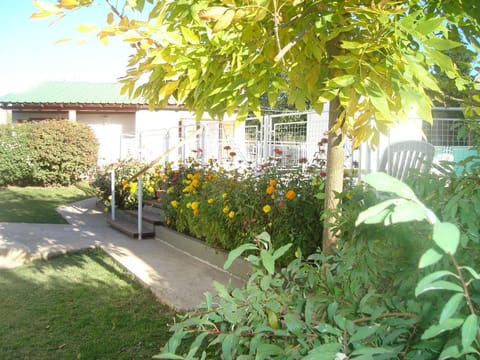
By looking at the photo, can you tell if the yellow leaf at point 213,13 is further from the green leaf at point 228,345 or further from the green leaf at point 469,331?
the green leaf at point 469,331

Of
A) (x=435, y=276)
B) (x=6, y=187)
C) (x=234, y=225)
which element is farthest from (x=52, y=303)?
(x=6, y=187)

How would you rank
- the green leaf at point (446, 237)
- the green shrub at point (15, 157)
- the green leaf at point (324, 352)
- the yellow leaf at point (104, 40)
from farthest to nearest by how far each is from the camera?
the green shrub at point (15, 157)
the yellow leaf at point (104, 40)
the green leaf at point (324, 352)
the green leaf at point (446, 237)

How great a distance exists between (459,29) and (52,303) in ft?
14.8

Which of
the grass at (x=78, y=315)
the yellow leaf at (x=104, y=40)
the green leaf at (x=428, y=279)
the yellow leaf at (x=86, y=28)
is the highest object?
the yellow leaf at (x=86, y=28)

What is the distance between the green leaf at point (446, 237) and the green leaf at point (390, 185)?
0.20 feet

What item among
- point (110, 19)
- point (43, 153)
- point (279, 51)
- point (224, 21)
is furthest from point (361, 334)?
point (43, 153)

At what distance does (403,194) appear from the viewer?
675mm

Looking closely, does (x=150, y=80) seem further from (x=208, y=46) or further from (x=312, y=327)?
(x=312, y=327)

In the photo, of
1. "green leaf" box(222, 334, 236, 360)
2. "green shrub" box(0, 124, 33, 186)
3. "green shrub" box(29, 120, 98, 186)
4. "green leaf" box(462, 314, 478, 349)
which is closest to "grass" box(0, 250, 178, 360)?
"green leaf" box(222, 334, 236, 360)

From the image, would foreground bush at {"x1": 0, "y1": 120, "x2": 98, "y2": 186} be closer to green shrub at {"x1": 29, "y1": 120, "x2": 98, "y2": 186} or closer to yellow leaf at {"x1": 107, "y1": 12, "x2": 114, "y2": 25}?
green shrub at {"x1": 29, "y1": 120, "x2": 98, "y2": 186}

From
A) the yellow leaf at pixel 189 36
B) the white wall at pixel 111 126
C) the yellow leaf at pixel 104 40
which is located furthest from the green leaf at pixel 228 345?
the white wall at pixel 111 126

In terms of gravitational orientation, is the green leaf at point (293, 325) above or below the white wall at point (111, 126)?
below

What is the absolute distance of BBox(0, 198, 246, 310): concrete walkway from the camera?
202 inches

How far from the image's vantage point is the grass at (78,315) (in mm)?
3725
